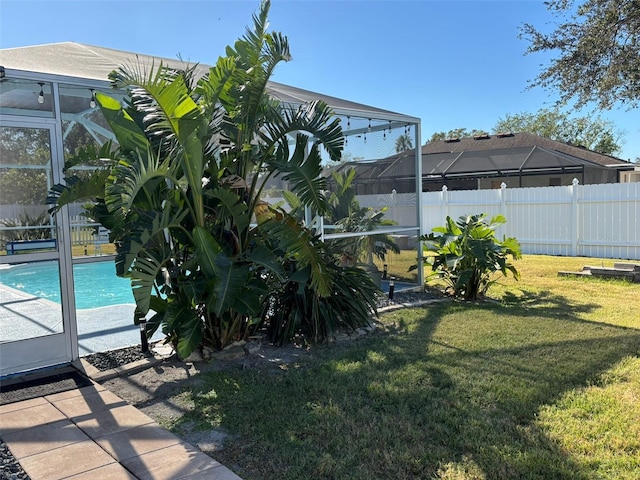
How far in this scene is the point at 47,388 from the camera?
425 cm

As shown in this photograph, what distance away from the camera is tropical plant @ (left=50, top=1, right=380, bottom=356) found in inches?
154

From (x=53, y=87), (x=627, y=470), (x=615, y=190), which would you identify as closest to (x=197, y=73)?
(x=53, y=87)

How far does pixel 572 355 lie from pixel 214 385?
11.4ft

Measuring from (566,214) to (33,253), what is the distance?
11347mm

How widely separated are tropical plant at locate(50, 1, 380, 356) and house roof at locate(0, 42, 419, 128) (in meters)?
0.59

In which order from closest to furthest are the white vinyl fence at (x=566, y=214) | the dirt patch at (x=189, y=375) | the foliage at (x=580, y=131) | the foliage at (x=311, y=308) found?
the dirt patch at (x=189, y=375) < the foliage at (x=311, y=308) < the white vinyl fence at (x=566, y=214) < the foliage at (x=580, y=131)

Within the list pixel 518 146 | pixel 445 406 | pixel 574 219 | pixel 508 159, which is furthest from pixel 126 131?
pixel 518 146

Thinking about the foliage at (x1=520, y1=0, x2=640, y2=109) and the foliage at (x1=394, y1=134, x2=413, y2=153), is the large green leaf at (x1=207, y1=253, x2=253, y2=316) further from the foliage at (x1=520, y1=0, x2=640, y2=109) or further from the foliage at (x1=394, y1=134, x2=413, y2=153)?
the foliage at (x1=520, y1=0, x2=640, y2=109)

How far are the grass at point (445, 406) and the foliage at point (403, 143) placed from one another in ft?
10.5

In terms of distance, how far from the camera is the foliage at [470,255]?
7055mm

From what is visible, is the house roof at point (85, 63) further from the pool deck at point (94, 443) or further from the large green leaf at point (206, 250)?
the pool deck at point (94, 443)

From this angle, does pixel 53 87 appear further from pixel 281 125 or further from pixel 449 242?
pixel 449 242

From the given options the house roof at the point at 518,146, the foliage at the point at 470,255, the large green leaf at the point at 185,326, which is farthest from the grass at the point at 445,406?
the house roof at the point at 518,146

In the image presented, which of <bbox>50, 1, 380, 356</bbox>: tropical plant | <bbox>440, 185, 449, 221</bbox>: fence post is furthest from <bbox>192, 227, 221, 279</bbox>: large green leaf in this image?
<bbox>440, 185, 449, 221</bbox>: fence post
